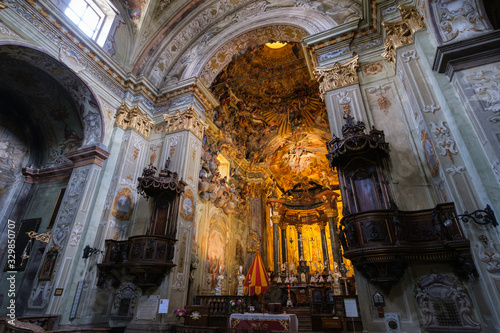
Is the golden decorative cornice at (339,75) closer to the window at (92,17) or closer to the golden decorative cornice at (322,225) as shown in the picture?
the window at (92,17)

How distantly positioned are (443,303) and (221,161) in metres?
10.6

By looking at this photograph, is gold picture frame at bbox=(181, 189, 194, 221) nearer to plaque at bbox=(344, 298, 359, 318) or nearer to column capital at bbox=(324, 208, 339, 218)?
plaque at bbox=(344, 298, 359, 318)

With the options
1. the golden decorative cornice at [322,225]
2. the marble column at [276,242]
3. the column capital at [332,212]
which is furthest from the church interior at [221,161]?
the column capital at [332,212]

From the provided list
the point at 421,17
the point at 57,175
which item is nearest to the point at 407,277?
the point at 421,17

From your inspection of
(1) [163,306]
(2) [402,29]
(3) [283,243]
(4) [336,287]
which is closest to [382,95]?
(2) [402,29]

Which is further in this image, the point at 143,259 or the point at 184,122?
the point at 184,122

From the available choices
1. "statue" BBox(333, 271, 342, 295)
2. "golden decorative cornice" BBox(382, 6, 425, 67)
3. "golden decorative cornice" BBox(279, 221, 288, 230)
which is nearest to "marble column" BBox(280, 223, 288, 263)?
"golden decorative cornice" BBox(279, 221, 288, 230)

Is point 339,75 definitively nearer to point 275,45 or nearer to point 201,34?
point 201,34

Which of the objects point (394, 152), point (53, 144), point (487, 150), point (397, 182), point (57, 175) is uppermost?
point (53, 144)

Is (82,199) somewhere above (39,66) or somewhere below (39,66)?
below

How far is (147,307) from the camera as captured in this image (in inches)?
283

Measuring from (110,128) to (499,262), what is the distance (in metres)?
10.4

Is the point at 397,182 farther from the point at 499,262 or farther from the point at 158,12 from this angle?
the point at 158,12

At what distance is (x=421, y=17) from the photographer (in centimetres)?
577
